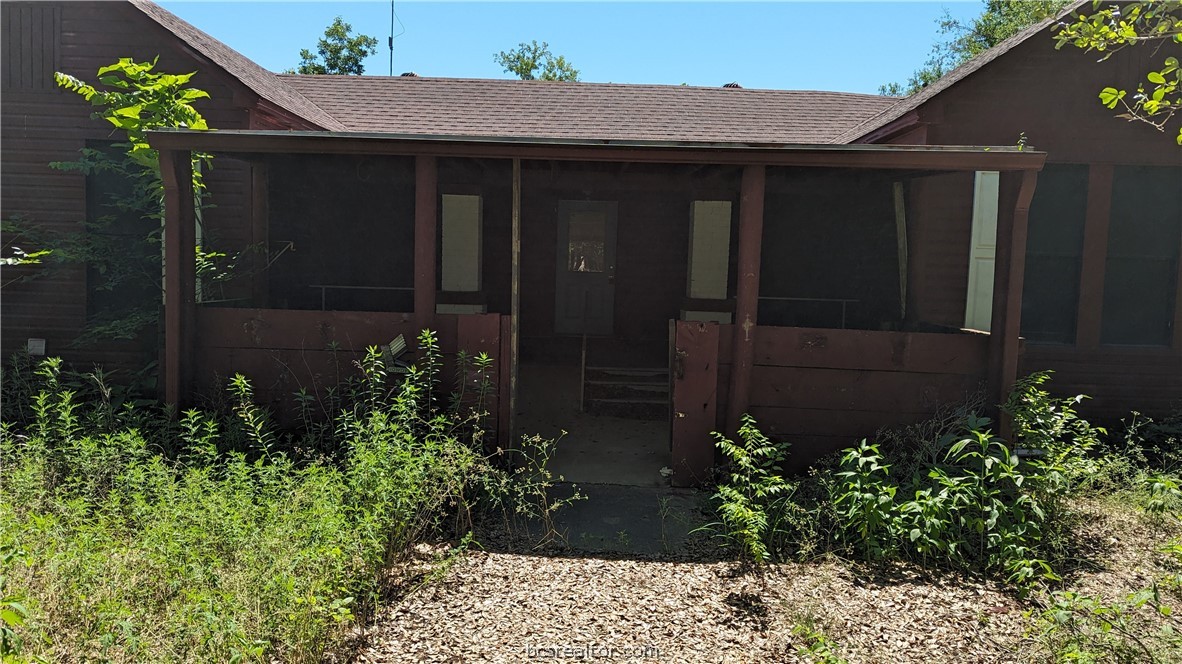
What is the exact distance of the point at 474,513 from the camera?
5.02m

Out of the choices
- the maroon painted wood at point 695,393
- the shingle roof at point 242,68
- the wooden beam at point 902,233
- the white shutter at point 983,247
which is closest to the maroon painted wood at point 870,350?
the maroon painted wood at point 695,393

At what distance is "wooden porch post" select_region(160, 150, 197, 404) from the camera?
568cm

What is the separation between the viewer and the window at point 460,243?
9.39 metres

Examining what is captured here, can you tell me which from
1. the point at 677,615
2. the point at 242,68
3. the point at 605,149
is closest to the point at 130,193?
the point at 242,68

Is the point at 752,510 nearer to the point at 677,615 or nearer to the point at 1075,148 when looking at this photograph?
the point at 677,615

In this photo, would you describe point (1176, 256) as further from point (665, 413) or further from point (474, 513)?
point (474, 513)

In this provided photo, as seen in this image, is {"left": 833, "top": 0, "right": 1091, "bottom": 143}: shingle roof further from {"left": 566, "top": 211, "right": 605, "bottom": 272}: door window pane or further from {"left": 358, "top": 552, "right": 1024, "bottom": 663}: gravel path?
{"left": 358, "top": 552, "right": 1024, "bottom": 663}: gravel path

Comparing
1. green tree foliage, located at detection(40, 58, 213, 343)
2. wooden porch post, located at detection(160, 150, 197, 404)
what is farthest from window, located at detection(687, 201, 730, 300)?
wooden porch post, located at detection(160, 150, 197, 404)

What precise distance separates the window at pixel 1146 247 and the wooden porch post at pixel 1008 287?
2728 millimetres

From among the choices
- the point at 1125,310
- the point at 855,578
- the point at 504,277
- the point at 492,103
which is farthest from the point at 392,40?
the point at 855,578

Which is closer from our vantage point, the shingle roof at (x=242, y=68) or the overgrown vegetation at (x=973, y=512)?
the overgrown vegetation at (x=973, y=512)

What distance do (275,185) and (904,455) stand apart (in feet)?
23.9

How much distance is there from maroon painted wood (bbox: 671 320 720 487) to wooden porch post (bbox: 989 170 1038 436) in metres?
2.05

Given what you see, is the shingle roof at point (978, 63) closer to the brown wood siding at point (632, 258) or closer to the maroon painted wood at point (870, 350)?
the maroon painted wood at point (870, 350)
